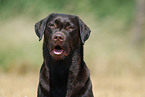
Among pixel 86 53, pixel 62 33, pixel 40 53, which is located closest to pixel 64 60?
pixel 62 33

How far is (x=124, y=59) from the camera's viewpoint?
10.9 m

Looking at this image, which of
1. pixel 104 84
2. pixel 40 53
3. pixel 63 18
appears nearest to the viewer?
pixel 63 18

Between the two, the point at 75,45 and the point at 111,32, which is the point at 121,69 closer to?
the point at 111,32

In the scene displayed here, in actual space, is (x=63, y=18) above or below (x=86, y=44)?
above

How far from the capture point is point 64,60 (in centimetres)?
502

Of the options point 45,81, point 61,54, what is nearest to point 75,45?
point 61,54

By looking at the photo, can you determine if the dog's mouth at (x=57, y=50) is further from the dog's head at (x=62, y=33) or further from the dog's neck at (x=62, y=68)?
the dog's neck at (x=62, y=68)

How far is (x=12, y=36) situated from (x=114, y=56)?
3.35m

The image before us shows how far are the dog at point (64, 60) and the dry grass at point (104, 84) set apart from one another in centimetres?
270

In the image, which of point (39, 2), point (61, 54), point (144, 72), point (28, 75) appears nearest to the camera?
point (61, 54)

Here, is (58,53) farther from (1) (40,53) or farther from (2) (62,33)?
(1) (40,53)

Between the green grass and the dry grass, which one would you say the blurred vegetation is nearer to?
the green grass

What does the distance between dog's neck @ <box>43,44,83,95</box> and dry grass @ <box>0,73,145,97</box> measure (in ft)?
8.83

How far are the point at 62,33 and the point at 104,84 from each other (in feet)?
17.0
